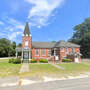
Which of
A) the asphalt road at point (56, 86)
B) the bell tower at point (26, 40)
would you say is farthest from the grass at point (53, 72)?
the bell tower at point (26, 40)

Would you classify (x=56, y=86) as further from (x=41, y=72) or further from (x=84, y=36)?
(x=84, y=36)

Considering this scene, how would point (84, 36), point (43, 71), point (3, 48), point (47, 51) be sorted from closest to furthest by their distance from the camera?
point (43, 71) → point (47, 51) → point (84, 36) → point (3, 48)

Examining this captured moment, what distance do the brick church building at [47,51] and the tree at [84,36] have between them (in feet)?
50.2

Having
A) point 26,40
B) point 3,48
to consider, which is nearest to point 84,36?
point 26,40

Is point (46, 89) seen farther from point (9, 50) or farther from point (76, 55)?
point (9, 50)

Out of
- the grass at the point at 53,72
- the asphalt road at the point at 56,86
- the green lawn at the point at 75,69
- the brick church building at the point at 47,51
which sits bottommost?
the green lawn at the point at 75,69

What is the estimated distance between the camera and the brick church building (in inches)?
1085

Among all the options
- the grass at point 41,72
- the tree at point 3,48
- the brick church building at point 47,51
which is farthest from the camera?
the tree at point 3,48

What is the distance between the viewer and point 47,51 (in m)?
31.2

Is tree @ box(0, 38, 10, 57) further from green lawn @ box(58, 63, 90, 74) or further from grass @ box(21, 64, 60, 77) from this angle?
green lawn @ box(58, 63, 90, 74)

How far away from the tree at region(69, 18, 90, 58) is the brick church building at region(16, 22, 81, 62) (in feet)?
50.2

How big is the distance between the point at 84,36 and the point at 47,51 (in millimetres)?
23272

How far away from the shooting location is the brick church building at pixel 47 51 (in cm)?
2756

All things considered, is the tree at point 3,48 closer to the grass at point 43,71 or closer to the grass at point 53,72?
the grass at point 43,71
